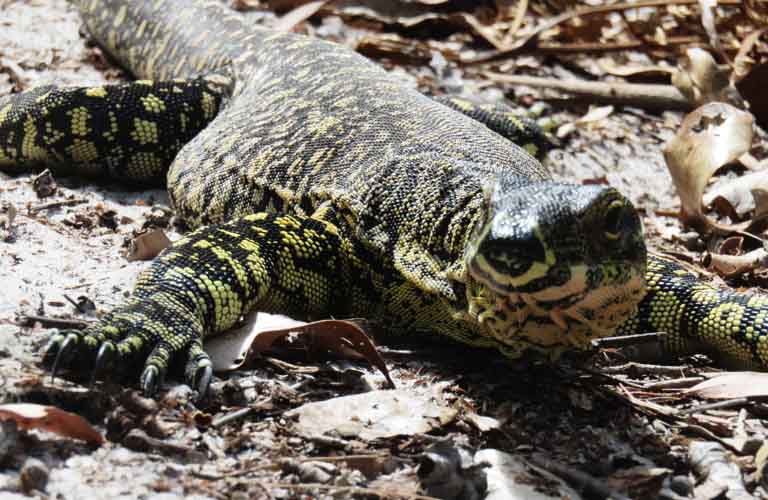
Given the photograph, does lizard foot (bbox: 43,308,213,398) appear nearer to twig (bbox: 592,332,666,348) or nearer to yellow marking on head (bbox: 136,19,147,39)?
twig (bbox: 592,332,666,348)

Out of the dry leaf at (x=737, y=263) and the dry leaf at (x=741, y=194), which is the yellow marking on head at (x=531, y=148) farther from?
the dry leaf at (x=737, y=263)

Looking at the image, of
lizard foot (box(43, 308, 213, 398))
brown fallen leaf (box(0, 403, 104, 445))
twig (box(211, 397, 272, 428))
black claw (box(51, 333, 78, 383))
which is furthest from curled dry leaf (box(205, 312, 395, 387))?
brown fallen leaf (box(0, 403, 104, 445))

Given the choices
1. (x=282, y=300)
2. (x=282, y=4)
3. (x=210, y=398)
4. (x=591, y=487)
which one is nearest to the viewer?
(x=591, y=487)

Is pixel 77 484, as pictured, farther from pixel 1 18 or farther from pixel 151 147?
pixel 1 18

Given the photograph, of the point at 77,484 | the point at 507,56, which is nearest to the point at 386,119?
the point at 77,484

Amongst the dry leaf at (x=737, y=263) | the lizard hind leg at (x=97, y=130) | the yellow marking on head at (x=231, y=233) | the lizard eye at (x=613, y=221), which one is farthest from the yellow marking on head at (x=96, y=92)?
the lizard eye at (x=613, y=221)
